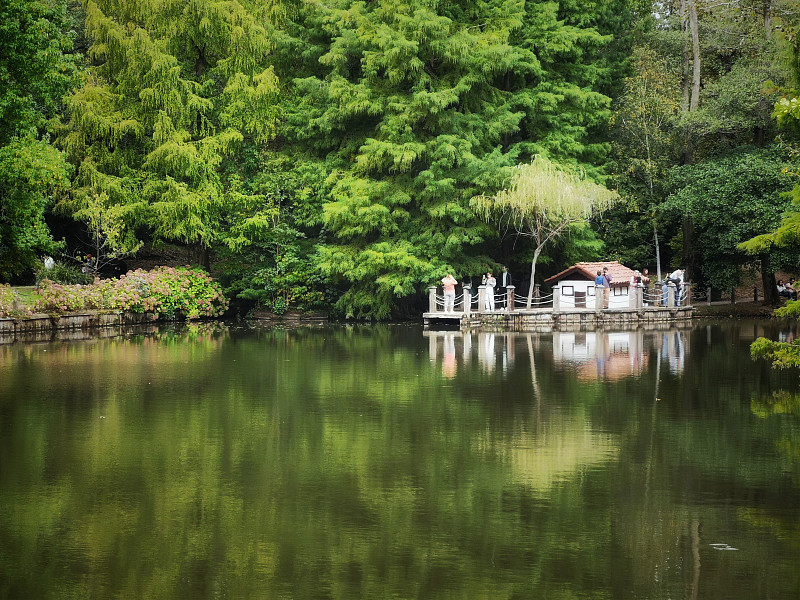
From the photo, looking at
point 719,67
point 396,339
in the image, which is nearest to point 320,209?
point 396,339

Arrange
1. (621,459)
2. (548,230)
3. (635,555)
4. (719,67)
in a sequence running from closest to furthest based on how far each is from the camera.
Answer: (635,555)
(621,459)
(548,230)
(719,67)

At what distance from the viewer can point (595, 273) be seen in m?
36.5

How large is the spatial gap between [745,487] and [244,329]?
990 inches

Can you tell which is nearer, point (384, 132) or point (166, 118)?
point (166, 118)

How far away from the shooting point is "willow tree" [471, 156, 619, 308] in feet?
115

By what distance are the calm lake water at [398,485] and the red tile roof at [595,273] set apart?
17520 mm

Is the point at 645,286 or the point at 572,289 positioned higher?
the point at 645,286

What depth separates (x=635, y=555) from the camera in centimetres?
771

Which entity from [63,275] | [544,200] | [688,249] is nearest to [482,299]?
[544,200]

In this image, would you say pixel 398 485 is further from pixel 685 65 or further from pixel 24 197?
pixel 685 65

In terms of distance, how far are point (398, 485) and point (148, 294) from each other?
2605 centimetres

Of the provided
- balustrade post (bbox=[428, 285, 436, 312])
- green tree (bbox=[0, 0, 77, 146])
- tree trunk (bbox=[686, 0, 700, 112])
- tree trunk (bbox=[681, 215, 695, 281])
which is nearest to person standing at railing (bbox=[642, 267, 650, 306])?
tree trunk (bbox=[681, 215, 695, 281])

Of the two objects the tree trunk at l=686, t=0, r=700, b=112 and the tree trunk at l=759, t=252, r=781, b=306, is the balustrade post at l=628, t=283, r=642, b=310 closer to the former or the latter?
the tree trunk at l=759, t=252, r=781, b=306

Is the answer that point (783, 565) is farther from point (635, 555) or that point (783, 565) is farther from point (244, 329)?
point (244, 329)
